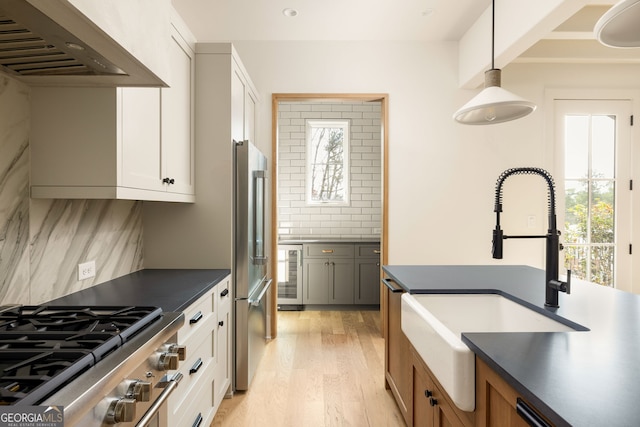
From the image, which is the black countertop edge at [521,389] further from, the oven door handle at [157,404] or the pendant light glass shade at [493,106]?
the pendant light glass shade at [493,106]

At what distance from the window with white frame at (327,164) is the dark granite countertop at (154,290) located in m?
2.88

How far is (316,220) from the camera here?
5152 millimetres

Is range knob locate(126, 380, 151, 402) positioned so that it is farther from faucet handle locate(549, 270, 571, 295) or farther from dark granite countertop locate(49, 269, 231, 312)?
faucet handle locate(549, 270, 571, 295)

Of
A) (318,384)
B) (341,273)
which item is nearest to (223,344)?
(318,384)

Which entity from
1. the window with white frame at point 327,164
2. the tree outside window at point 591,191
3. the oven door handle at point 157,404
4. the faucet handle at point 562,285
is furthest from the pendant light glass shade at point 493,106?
the window with white frame at point 327,164

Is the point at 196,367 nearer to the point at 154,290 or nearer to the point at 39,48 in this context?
the point at 154,290

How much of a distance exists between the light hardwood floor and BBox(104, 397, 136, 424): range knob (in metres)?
1.47

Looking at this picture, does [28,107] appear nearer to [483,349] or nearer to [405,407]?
[483,349]

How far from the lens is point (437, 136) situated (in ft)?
12.5

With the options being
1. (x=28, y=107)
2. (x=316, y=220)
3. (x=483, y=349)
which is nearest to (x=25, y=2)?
(x=28, y=107)

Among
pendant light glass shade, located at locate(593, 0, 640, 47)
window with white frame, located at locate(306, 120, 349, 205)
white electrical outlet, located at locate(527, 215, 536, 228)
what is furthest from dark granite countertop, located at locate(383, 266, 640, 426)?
window with white frame, located at locate(306, 120, 349, 205)

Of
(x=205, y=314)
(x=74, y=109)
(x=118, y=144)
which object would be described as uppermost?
(x=74, y=109)

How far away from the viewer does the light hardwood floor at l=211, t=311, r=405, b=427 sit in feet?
7.62

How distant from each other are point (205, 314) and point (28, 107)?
3.98ft
